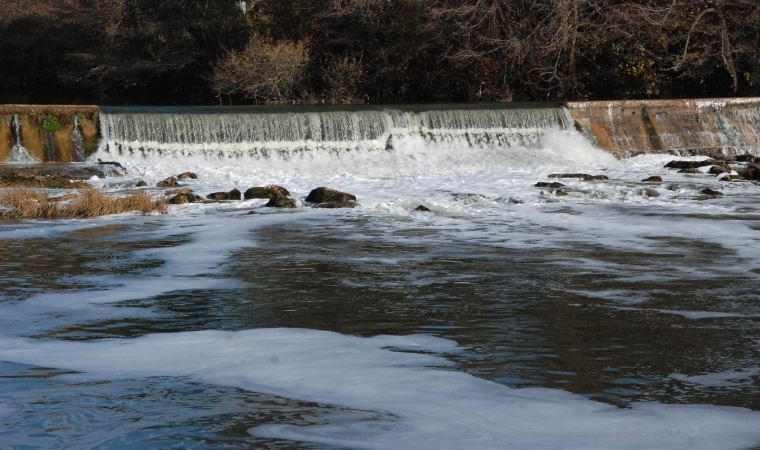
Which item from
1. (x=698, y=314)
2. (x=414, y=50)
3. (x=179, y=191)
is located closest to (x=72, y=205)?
(x=179, y=191)

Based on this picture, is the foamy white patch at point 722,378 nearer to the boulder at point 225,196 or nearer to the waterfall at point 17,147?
the boulder at point 225,196

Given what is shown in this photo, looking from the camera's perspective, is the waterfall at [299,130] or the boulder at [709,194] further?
the waterfall at [299,130]

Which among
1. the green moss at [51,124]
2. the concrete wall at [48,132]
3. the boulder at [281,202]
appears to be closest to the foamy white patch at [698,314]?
the boulder at [281,202]

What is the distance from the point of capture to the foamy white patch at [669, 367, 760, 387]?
6.39 metres

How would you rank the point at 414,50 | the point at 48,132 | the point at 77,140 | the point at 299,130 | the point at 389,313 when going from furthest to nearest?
the point at 414,50 → the point at 299,130 → the point at 77,140 → the point at 48,132 → the point at 389,313

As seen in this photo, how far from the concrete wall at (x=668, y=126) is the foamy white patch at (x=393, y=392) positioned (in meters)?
18.4

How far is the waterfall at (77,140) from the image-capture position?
70.6ft

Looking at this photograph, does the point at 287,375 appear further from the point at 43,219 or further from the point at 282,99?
the point at 282,99

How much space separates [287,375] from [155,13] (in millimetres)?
30875

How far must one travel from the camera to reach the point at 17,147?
2112 cm

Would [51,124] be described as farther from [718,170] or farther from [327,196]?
[718,170]

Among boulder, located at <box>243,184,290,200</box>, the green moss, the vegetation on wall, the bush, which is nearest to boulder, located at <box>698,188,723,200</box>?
boulder, located at <box>243,184,290,200</box>

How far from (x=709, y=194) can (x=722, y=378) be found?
1169 centimetres

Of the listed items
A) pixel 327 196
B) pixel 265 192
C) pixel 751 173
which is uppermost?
pixel 265 192
